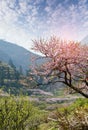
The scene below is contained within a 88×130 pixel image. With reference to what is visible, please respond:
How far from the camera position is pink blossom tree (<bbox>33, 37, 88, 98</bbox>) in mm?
19547

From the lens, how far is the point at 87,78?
66.7ft

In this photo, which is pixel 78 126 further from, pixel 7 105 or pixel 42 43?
pixel 7 105

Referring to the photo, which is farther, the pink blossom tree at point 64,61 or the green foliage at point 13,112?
the green foliage at point 13,112

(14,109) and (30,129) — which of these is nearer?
(14,109)

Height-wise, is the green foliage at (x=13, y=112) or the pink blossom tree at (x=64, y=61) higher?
the pink blossom tree at (x=64, y=61)

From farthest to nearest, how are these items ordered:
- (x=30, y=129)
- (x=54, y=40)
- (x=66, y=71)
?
(x=30, y=129), (x=54, y=40), (x=66, y=71)

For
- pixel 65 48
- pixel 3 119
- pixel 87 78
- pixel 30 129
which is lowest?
pixel 30 129

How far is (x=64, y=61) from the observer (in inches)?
771

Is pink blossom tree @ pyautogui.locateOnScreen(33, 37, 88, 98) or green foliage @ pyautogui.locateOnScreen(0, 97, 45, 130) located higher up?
pink blossom tree @ pyautogui.locateOnScreen(33, 37, 88, 98)

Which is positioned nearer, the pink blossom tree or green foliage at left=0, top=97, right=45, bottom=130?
the pink blossom tree

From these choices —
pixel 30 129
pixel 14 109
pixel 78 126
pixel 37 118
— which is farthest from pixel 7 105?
pixel 78 126

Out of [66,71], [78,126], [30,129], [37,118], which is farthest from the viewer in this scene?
[37,118]

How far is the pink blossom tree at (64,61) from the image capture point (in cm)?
1955

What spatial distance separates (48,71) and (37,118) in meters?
30.5
